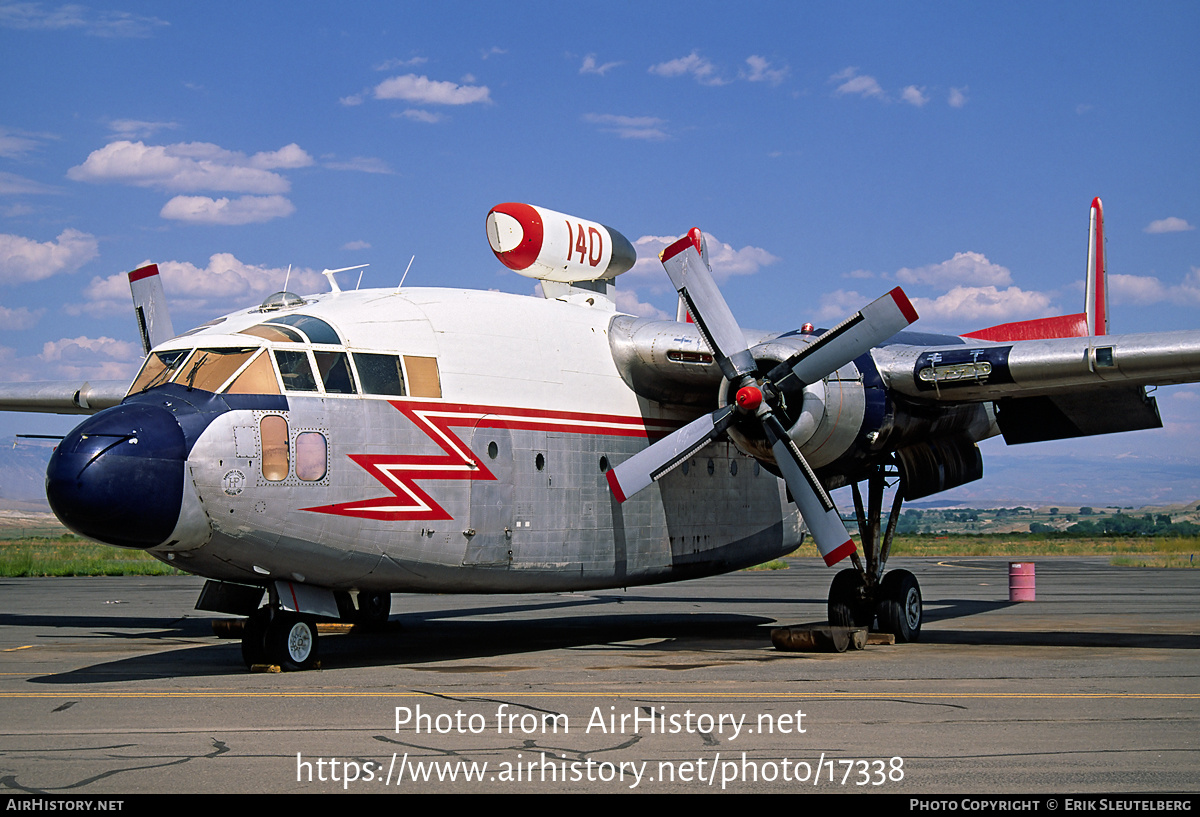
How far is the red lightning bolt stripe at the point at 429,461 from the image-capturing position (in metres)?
12.4

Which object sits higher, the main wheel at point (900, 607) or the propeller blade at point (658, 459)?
the propeller blade at point (658, 459)

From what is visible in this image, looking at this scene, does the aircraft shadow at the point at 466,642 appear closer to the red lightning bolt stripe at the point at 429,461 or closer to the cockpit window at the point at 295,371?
the red lightning bolt stripe at the point at 429,461

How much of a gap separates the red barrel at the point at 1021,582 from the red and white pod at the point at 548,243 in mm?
12971

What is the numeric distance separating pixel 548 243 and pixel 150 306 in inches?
284

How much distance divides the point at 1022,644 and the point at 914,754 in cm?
878

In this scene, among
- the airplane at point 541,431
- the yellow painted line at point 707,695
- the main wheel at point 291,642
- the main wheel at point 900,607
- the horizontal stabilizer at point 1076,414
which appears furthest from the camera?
the horizontal stabilizer at point 1076,414

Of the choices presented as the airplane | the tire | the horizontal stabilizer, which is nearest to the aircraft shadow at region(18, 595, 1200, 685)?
the tire

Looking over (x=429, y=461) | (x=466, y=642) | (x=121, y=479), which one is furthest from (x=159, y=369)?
(x=466, y=642)

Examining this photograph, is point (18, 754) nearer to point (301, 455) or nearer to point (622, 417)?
point (301, 455)

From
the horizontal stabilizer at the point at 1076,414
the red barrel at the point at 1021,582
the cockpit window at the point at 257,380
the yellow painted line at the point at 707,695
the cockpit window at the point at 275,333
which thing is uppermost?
the cockpit window at the point at 275,333

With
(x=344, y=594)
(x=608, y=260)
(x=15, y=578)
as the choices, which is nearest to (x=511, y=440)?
(x=344, y=594)

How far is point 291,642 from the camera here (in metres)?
12.3

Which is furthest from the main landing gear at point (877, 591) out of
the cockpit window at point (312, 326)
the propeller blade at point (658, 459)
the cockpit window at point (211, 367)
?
the cockpit window at point (211, 367)

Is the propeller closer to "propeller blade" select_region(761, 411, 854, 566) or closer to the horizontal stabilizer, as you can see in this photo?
"propeller blade" select_region(761, 411, 854, 566)
